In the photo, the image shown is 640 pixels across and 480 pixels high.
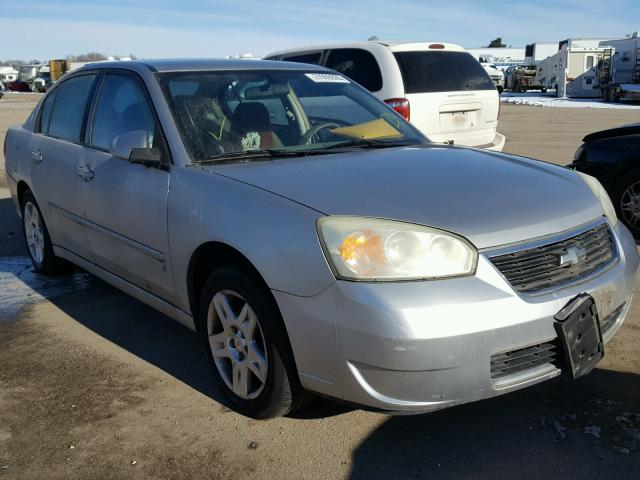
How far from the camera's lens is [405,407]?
2562 mm

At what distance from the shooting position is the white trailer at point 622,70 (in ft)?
96.3

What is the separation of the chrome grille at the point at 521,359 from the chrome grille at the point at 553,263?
0.76 feet

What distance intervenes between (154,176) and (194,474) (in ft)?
4.97

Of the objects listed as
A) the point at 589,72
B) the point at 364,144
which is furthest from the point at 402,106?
the point at 589,72

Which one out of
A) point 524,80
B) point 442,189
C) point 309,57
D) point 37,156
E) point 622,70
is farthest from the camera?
point 524,80

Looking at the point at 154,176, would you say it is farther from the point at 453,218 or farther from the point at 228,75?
the point at 453,218

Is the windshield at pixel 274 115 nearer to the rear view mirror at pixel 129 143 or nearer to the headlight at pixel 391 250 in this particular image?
the rear view mirror at pixel 129 143

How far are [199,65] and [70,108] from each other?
1281 mm

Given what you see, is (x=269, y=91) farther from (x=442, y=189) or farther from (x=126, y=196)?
(x=442, y=189)

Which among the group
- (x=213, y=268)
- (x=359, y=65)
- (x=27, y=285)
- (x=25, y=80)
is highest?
(x=359, y=65)

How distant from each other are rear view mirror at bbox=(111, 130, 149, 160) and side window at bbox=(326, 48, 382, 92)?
439cm

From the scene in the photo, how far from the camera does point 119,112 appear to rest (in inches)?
161

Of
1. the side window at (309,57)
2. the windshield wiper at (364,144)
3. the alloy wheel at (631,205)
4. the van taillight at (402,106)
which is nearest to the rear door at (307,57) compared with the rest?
the side window at (309,57)

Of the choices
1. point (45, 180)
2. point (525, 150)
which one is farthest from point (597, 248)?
point (525, 150)
